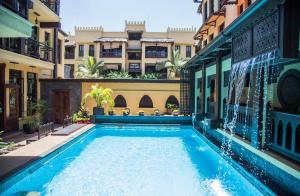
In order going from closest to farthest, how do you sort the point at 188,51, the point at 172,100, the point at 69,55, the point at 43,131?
the point at 43,131 → the point at 172,100 → the point at 188,51 → the point at 69,55

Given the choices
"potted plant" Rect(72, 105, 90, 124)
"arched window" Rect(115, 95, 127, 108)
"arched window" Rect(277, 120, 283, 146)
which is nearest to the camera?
"arched window" Rect(277, 120, 283, 146)

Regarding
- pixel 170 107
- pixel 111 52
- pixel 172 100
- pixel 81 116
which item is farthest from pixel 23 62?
pixel 111 52

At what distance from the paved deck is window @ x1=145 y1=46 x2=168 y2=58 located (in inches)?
1311

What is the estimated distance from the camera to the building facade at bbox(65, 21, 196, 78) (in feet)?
146

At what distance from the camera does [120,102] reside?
2447cm

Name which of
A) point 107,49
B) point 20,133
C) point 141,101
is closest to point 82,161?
point 20,133

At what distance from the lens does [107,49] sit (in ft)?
148

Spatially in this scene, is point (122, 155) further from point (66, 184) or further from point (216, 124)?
point (216, 124)

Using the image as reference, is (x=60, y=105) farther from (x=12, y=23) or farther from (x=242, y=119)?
(x=242, y=119)

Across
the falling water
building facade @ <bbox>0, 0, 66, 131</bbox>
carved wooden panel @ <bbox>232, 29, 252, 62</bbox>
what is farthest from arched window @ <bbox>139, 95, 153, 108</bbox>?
carved wooden panel @ <bbox>232, 29, 252, 62</bbox>

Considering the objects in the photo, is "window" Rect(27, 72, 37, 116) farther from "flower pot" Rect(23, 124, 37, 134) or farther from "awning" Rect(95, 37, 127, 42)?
"awning" Rect(95, 37, 127, 42)

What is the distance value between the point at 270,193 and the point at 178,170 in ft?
11.9

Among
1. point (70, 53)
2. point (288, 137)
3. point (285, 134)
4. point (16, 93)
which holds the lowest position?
point (288, 137)

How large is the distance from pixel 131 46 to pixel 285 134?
40125 millimetres
